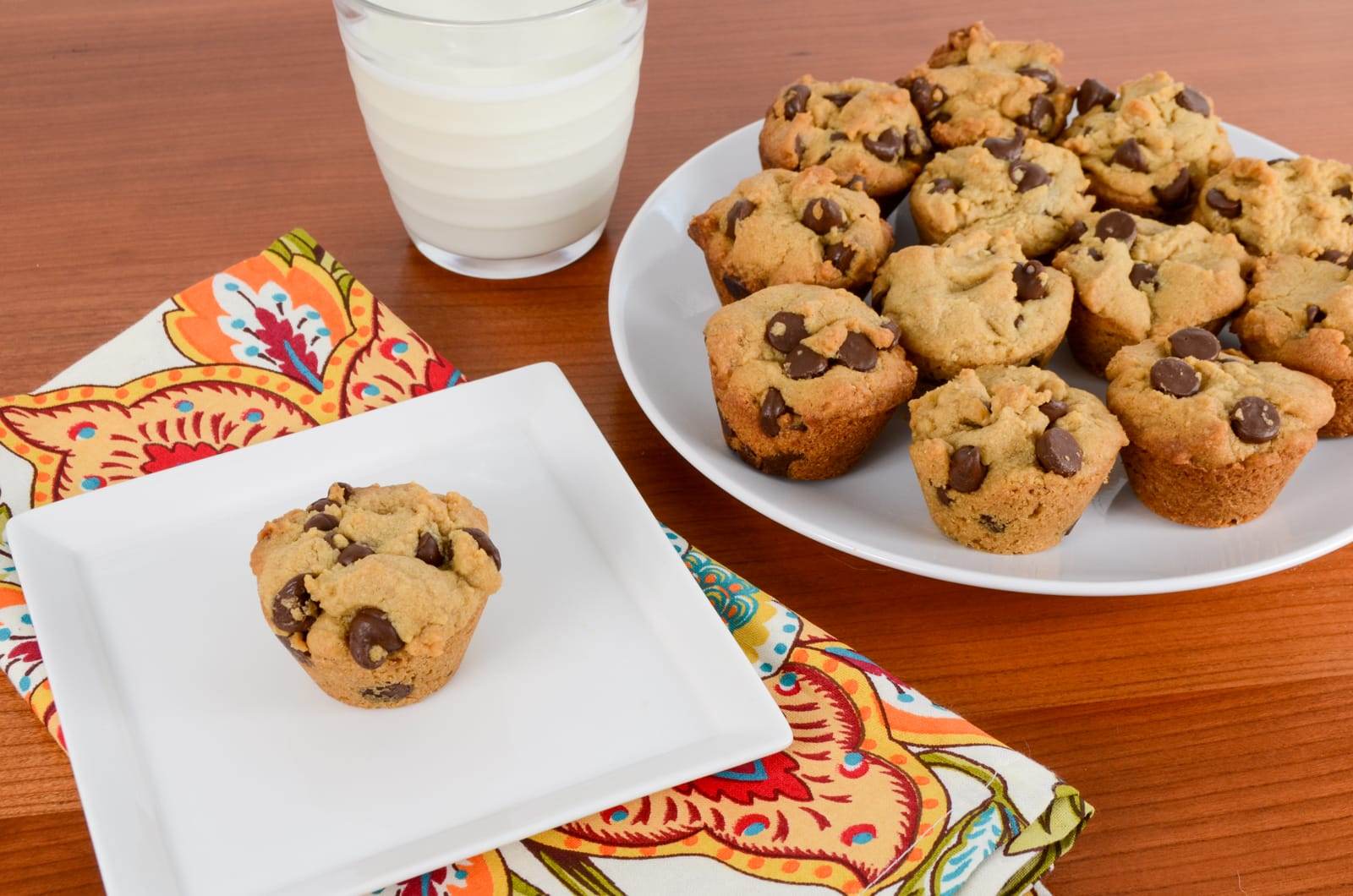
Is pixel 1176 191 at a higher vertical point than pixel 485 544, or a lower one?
higher

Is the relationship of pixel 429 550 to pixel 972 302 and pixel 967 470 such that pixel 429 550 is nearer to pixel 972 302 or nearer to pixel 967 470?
pixel 967 470

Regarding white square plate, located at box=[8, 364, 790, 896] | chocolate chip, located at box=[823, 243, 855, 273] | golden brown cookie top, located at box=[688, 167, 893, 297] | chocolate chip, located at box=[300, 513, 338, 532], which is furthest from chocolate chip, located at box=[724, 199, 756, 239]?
chocolate chip, located at box=[300, 513, 338, 532]

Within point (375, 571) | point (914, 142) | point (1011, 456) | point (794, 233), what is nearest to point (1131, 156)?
point (914, 142)

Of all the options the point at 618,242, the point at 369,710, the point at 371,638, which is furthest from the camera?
the point at 618,242

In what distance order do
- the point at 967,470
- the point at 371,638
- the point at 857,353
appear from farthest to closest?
the point at 857,353
the point at 967,470
the point at 371,638

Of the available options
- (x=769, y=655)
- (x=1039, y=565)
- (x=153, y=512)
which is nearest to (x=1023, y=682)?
(x=1039, y=565)

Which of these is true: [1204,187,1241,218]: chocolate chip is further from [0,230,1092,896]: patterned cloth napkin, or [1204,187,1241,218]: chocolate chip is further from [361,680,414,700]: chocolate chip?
[361,680,414,700]: chocolate chip

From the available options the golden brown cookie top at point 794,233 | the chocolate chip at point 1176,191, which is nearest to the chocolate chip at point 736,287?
the golden brown cookie top at point 794,233

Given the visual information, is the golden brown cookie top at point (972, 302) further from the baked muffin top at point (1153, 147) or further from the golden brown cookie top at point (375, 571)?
the golden brown cookie top at point (375, 571)
